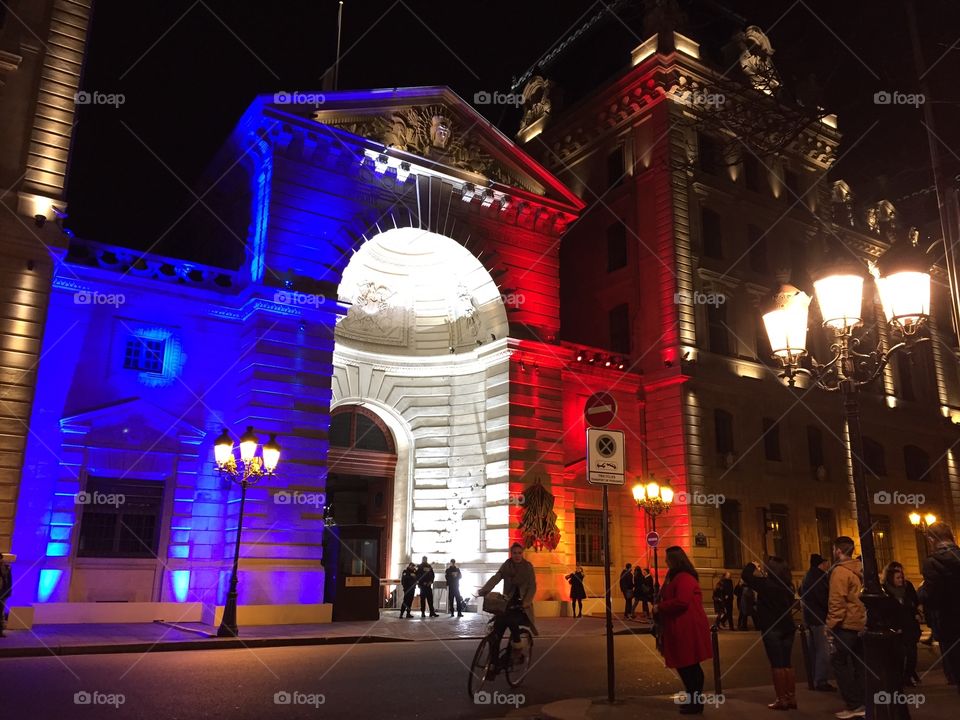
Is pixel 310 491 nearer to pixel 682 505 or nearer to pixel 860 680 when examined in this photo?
pixel 682 505

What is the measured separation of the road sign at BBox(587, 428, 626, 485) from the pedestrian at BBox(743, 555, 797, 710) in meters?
2.04

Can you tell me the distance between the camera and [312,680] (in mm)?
11148

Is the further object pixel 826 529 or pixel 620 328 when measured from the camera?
pixel 620 328

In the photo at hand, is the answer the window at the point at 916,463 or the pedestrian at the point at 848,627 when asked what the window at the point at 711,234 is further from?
the pedestrian at the point at 848,627

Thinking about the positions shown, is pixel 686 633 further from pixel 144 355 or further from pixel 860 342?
pixel 144 355

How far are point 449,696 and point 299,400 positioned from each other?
1402 centimetres

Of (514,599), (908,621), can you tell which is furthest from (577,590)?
(514,599)

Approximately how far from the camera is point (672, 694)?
35.3 feet

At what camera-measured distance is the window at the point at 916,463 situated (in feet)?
125

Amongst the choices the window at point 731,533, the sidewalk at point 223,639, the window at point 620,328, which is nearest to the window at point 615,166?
the window at point 620,328

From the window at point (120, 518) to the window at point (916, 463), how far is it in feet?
108

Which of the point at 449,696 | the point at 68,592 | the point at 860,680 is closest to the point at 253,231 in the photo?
the point at 68,592

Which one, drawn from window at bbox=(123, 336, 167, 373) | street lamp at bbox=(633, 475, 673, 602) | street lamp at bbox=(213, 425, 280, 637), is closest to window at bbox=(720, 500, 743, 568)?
street lamp at bbox=(633, 475, 673, 602)

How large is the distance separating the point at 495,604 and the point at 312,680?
282 centimetres
